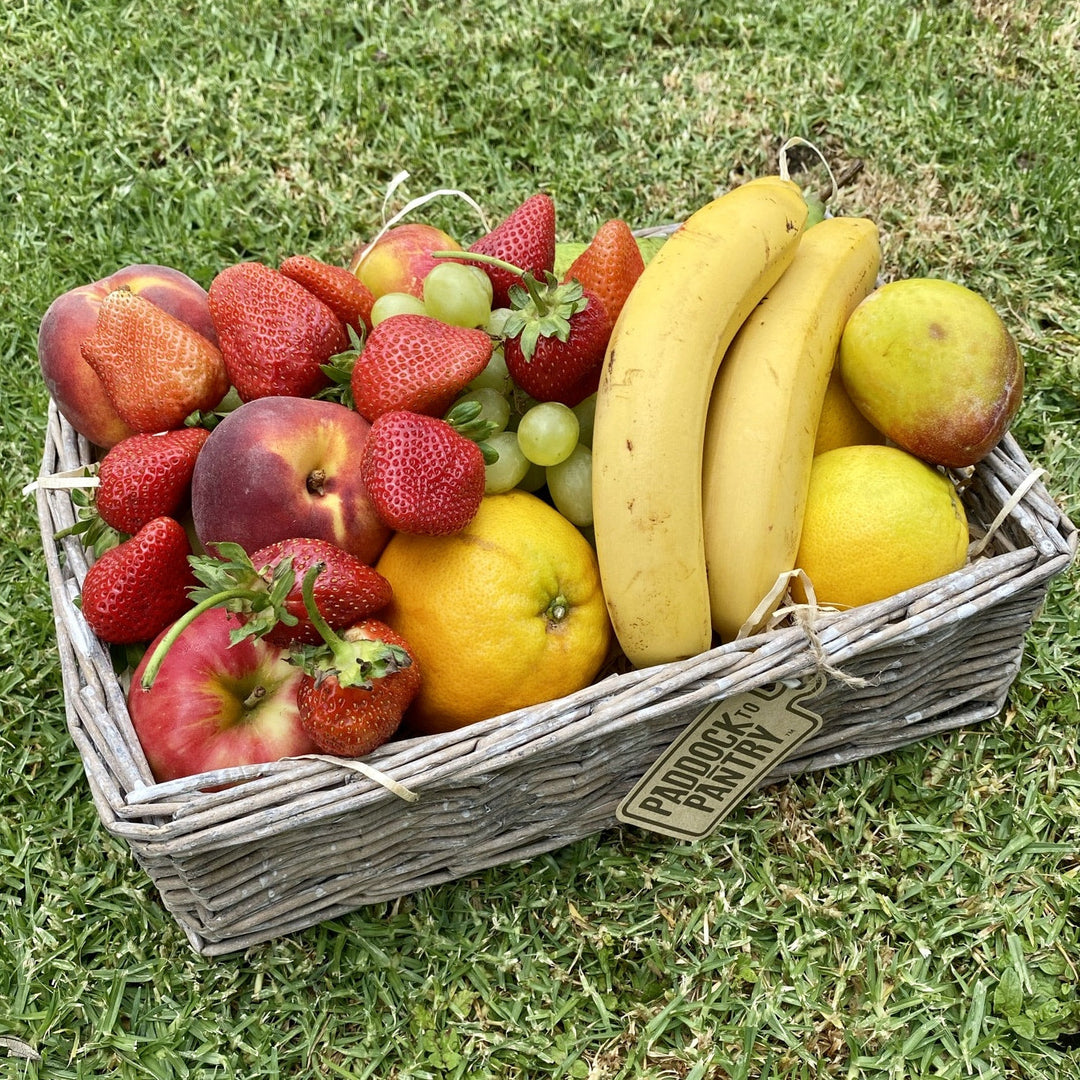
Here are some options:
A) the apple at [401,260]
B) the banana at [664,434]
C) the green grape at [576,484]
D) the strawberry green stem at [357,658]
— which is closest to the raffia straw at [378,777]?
the strawberry green stem at [357,658]

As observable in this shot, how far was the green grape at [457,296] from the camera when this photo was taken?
1.51 metres

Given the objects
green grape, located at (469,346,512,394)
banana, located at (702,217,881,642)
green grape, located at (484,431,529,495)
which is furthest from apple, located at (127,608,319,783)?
banana, located at (702,217,881,642)

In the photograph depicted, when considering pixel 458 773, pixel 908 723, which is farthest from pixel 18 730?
pixel 908 723

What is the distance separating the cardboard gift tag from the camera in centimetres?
143

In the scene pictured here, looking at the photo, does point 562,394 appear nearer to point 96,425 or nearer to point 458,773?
point 458,773

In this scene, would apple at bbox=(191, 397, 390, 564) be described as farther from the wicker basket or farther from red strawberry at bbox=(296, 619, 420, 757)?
the wicker basket

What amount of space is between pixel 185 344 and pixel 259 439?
278mm

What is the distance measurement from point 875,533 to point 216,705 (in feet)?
3.09

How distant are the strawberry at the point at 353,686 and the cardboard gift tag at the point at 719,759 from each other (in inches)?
16.1

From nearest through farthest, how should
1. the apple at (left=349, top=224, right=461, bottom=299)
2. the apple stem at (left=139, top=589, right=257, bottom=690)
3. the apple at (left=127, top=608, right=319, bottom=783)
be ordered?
the apple stem at (left=139, top=589, right=257, bottom=690)
the apple at (left=127, top=608, right=319, bottom=783)
the apple at (left=349, top=224, right=461, bottom=299)

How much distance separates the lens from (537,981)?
155cm

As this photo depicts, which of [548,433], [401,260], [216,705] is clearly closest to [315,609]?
[216,705]

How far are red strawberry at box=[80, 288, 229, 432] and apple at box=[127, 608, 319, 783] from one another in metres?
0.33

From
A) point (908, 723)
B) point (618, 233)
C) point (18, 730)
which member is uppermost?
point (618, 233)
